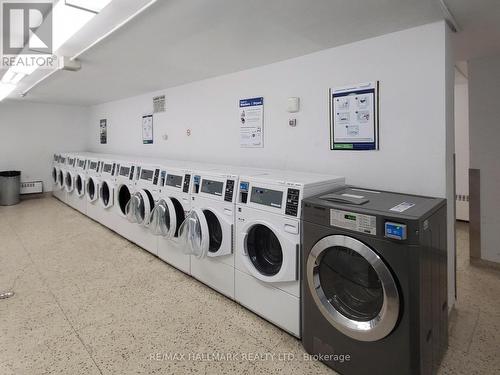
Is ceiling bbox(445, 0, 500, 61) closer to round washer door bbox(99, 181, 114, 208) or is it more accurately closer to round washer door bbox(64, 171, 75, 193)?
round washer door bbox(99, 181, 114, 208)

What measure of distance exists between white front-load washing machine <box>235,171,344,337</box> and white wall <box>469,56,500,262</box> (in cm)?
173

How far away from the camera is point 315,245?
177cm

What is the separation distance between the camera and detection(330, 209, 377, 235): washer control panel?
153 cm

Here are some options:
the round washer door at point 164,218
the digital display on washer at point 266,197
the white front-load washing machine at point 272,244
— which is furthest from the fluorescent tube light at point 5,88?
the digital display on washer at point 266,197

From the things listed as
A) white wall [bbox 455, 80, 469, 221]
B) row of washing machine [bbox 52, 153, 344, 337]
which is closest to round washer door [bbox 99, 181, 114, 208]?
row of washing machine [bbox 52, 153, 344, 337]

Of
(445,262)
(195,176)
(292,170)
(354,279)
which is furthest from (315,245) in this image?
(195,176)

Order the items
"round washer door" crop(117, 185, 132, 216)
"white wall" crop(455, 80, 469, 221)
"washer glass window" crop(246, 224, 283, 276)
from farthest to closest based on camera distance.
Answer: "white wall" crop(455, 80, 469, 221) < "round washer door" crop(117, 185, 132, 216) < "washer glass window" crop(246, 224, 283, 276)

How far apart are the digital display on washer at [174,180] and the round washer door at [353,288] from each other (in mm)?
1574

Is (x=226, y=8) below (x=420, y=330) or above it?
above

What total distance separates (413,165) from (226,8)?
1608 millimetres

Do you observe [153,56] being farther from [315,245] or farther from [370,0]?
[315,245]

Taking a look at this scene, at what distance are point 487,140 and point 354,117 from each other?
1.62 meters

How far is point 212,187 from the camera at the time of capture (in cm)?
256

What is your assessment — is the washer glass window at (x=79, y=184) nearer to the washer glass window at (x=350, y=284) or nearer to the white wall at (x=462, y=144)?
the washer glass window at (x=350, y=284)
